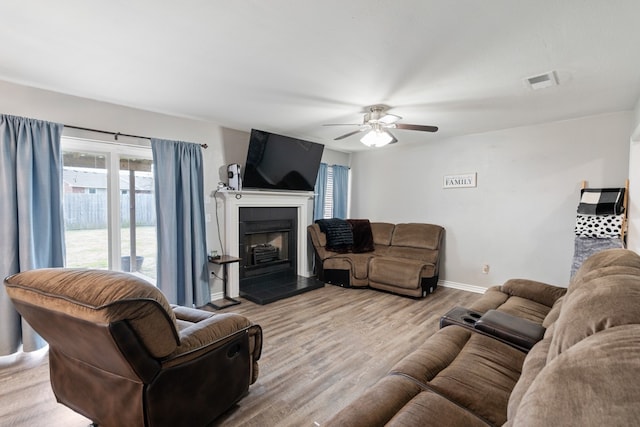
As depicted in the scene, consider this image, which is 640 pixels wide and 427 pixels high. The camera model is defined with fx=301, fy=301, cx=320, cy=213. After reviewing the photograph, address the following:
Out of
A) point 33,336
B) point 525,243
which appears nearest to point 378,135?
point 525,243

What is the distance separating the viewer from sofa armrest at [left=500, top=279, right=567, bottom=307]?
8.47 feet

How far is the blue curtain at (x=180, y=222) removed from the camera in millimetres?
3471

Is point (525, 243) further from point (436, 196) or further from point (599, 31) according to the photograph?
point (599, 31)

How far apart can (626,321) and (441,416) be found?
→ 2.34 feet

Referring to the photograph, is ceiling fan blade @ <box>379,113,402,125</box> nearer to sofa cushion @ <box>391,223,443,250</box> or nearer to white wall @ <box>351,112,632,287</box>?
white wall @ <box>351,112,632,287</box>

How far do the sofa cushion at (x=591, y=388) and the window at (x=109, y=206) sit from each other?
3799 millimetres

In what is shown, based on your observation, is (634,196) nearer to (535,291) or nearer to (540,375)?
(535,291)

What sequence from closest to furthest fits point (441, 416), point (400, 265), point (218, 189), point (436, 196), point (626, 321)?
point (626, 321) → point (441, 416) → point (218, 189) → point (400, 265) → point (436, 196)

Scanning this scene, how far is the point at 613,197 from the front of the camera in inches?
130

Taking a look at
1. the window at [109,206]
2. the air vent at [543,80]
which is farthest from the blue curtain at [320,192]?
the air vent at [543,80]

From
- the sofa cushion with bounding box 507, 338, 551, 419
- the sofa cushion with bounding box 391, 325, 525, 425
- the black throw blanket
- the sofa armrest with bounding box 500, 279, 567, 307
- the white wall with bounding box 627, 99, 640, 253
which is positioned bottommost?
the sofa cushion with bounding box 391, 325, 525, 425

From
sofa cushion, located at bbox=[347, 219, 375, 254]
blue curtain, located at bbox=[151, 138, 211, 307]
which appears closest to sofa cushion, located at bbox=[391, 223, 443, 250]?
sofa cushion, located at bbox=[347, 219, 375, 254]

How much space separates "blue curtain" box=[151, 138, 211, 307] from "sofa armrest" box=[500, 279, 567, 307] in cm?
339

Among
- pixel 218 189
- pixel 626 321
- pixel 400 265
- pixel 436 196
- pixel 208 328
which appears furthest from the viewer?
pixel 436 196
